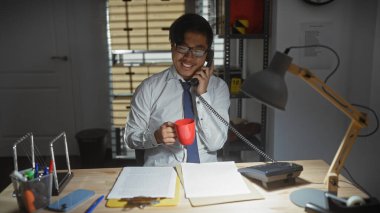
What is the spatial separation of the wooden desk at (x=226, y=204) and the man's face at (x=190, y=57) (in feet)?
1.93

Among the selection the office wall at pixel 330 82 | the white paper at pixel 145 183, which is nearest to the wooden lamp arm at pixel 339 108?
the white paper at pixel 145 183

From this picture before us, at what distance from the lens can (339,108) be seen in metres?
1.05

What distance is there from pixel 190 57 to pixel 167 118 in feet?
1.11

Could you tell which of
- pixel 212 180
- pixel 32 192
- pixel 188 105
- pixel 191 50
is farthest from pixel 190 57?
pixel 32 192

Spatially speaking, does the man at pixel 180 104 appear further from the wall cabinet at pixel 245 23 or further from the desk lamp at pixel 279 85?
the desk lamp at pixel 279 85

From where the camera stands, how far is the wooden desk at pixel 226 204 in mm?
1089

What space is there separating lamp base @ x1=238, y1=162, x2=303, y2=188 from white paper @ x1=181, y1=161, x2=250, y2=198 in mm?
57

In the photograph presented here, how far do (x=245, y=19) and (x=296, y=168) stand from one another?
133cm

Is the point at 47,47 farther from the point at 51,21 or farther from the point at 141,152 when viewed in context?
the point at 141,152

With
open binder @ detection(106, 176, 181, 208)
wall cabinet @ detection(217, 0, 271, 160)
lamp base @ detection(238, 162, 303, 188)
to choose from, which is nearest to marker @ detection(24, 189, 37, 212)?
open binder @ detection(106, 176, 181, 208)

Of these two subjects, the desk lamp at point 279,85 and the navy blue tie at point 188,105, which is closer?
the desk lamp at point 279,85

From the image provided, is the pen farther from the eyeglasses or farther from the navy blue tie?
the eyeglasses

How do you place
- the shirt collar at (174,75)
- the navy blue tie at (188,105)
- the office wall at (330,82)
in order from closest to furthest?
the navy blue tie at (188,105) → the shirt collar at (174,75) → the office wall at (330,82)

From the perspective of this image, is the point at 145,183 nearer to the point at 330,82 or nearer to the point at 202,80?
the point at 202,80
